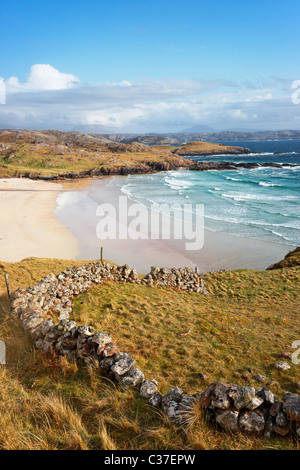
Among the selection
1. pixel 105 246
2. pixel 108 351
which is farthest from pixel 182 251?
pixel 108 351

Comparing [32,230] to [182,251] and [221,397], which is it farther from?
[221,397]

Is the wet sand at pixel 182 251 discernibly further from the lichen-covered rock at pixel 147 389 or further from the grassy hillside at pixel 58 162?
the grassy hillside at pixel 58 162

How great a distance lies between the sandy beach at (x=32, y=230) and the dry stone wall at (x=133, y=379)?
1337cm

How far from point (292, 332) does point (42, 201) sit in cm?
4737

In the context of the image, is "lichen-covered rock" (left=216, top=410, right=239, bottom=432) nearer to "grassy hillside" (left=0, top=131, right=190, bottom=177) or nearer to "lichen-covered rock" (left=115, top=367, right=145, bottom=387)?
"lichen-covered rock" (left=115, top=367, right=145, bottom=387)

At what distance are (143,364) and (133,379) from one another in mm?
1526

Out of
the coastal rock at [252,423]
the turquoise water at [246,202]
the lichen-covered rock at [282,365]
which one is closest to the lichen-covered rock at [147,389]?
the coastal rock at [252,423]

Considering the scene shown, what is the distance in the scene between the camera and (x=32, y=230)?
3172 centimetres

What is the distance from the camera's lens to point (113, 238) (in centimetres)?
2945

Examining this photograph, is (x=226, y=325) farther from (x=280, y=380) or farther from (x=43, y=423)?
(x=43, y=423)

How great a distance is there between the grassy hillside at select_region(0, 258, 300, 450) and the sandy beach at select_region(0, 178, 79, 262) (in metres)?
8.50

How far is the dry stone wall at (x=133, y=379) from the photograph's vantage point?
16.5ft

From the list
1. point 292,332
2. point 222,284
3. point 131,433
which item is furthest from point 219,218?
point 131,433

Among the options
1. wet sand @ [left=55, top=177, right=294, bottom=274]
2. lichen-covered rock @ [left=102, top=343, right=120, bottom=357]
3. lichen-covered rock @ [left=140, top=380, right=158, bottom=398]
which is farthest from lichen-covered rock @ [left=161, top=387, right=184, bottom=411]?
wet sand @ [left=55, top=177, right=294, bottom=274]
